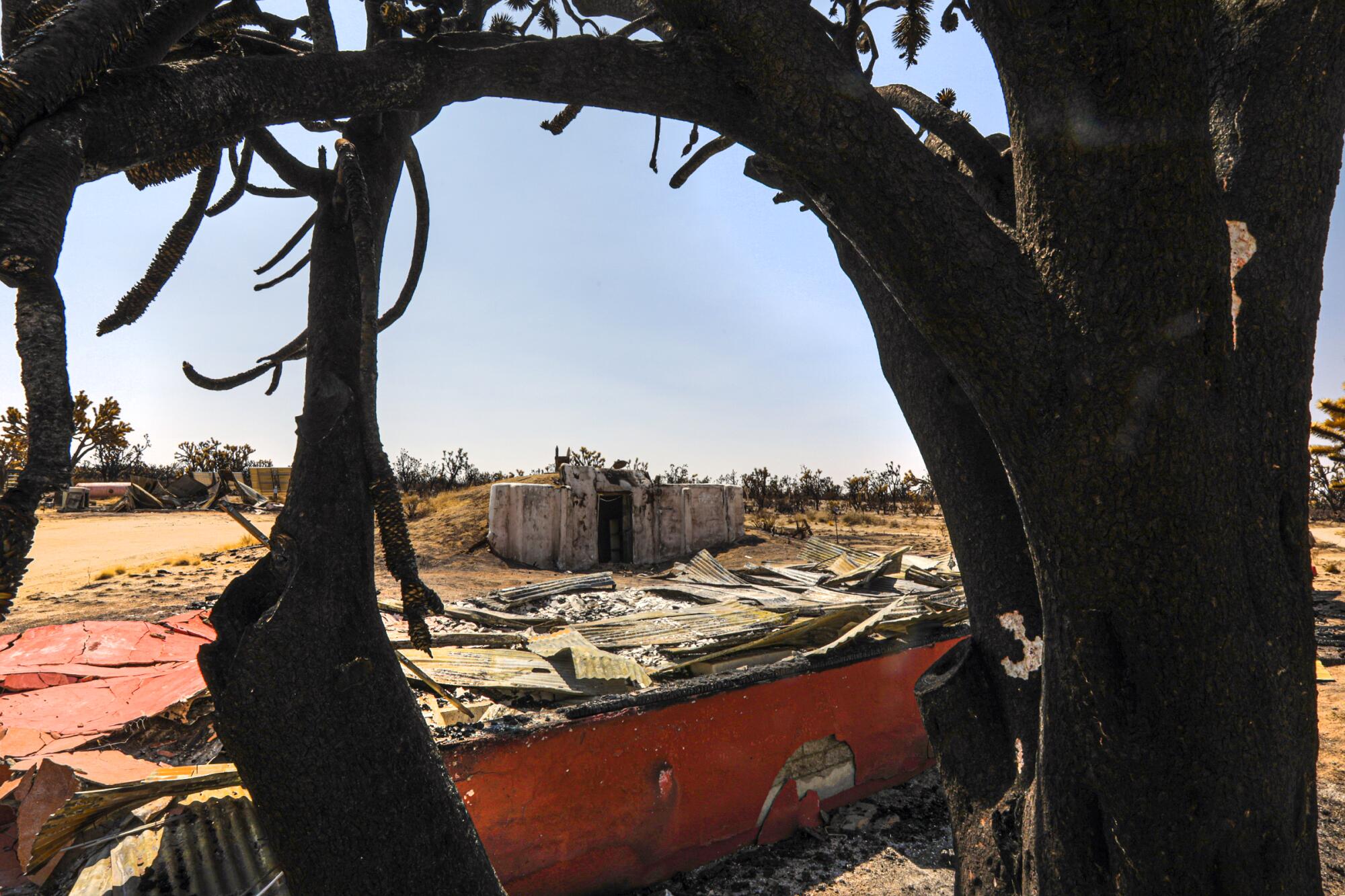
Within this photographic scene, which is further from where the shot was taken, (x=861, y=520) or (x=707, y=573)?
(x=861, y=520)

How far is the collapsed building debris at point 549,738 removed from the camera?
9.95 ft

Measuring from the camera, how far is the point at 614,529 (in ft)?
49.5

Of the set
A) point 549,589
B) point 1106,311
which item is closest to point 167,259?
point 1106,311

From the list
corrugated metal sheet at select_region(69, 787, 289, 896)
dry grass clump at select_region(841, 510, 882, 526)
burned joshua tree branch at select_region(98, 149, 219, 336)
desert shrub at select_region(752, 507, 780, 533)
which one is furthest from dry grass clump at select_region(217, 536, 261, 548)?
dry grass clump at select_region(841, 510, 882, 526)

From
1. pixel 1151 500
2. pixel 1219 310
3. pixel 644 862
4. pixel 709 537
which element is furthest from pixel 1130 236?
pixel 709 537

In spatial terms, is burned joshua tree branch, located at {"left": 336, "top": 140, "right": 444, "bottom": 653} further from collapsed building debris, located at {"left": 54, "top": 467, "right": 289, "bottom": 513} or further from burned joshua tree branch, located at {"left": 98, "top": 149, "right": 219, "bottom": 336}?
collapsed building debris, located at {"left": 54, "top": 467, "right": 289, "bottom": 513}

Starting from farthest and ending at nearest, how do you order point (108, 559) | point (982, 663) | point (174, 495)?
1. point (174, 495)
2. point (108, 559)
3. point (982, 663)

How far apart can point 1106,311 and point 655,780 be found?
3.34 meters

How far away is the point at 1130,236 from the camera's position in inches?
64.0

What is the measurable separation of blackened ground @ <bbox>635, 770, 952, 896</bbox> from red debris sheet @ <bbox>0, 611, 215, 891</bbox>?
2.96m

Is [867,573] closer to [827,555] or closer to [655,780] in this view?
[827,555]

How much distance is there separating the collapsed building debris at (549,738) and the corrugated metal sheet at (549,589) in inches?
55.3

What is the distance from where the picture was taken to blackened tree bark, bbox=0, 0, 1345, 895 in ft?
5.28

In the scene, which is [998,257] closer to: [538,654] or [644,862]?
[644,862]
